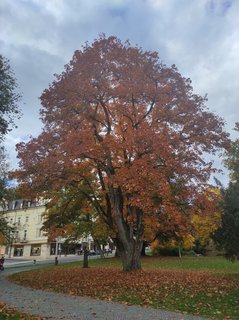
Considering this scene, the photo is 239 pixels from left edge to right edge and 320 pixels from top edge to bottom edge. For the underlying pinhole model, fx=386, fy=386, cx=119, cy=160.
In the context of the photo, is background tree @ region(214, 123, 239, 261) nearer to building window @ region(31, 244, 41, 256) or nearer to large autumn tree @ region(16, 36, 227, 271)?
large autumn tree @ region(16, 36, 227, 271)

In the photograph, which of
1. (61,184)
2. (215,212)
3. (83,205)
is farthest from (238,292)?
(83,205)


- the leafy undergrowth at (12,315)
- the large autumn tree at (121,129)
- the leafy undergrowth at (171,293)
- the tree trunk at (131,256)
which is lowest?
the leafy undergrowth at (12,315)

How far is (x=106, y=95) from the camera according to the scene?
22.5 meters

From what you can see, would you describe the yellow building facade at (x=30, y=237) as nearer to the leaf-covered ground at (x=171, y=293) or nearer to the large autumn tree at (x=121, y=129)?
the large autumn tree at (x=121, y=129)

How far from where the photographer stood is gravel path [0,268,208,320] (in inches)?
398

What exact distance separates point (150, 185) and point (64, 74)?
9.08m

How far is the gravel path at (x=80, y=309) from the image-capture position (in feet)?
33.2

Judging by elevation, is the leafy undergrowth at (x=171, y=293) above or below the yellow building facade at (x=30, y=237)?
below

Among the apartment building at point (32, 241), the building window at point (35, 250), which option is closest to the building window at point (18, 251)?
the apartment building at point (32, 241)

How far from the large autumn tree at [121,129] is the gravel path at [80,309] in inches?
314

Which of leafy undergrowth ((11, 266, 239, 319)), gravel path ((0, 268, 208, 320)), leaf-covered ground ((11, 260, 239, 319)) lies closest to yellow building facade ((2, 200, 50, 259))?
leafy undergrowth ((11, 266, 239, 319))

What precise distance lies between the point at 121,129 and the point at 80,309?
13.5 m

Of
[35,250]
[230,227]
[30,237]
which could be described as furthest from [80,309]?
[30,237]

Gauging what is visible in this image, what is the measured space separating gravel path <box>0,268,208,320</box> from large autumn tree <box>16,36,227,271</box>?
799 centimetres
